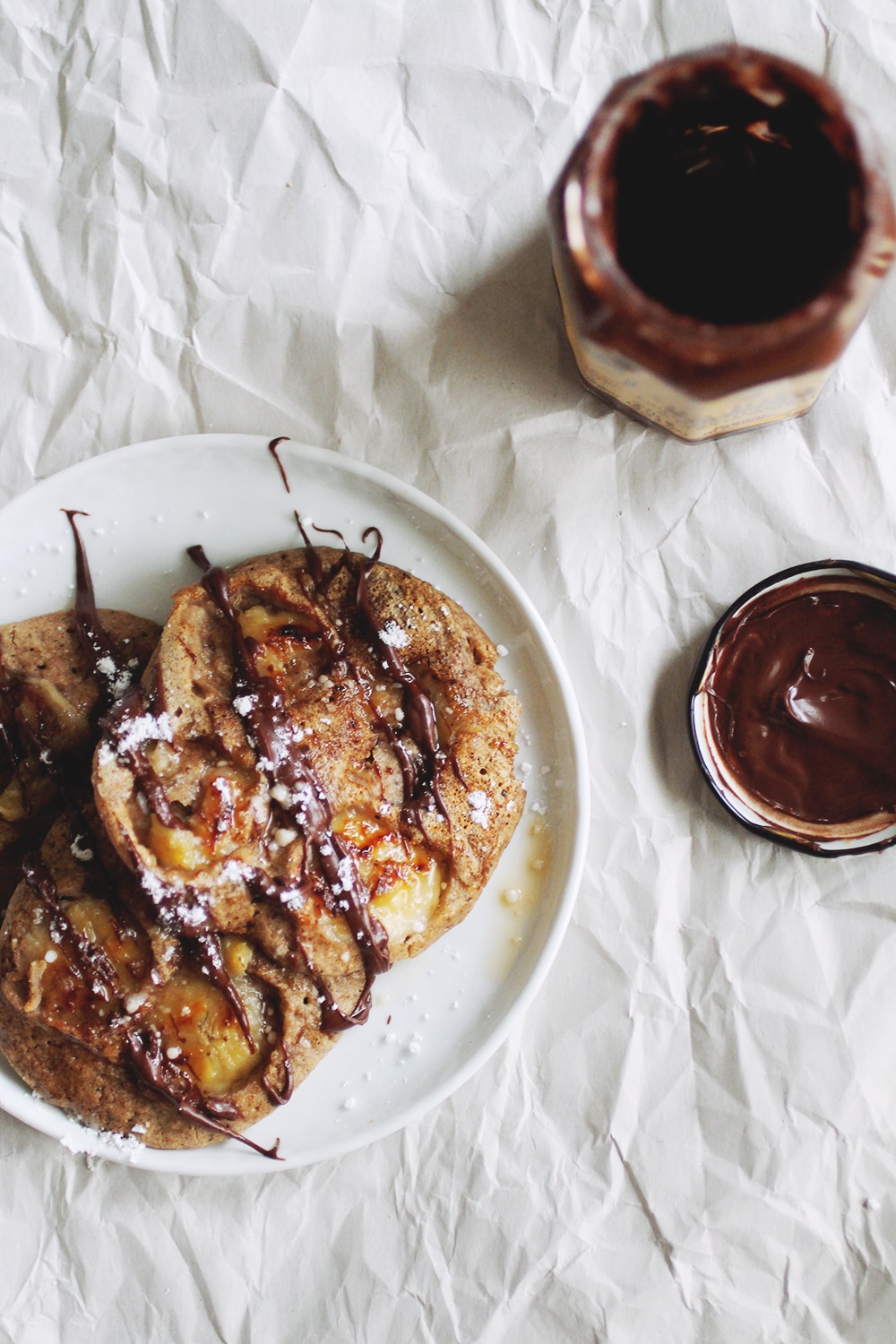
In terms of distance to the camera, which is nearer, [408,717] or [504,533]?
[408,717]

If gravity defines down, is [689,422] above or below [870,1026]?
above

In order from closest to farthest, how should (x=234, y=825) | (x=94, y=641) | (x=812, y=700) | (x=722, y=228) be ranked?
(x=722, y=228), (x=234, y=825), (x=94, y=641), (x=812, y=700)

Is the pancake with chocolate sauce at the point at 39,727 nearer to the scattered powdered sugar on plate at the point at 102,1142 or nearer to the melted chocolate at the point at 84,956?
the melted chocolate at the point at 84,956

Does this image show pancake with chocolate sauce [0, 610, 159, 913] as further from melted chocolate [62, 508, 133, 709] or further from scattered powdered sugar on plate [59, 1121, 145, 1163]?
scattered powdered sugar on plate [59, 1121, 145, 1163]

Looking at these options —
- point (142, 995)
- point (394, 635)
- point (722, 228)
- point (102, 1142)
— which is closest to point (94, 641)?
point (394, 635)

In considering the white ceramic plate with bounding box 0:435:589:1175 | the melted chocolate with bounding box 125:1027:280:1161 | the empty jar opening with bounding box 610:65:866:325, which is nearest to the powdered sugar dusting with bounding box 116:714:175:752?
the white ceramic plate with bounding box 0:435:589:1175

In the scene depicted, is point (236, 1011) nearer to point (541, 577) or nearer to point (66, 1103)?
point (66, 1103)

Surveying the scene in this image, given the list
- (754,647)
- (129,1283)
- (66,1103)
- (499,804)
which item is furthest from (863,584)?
(129,1283)

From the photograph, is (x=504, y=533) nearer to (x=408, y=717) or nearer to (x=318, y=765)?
(x=408, y=717)

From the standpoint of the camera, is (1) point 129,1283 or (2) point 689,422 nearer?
(2) point 689,422
